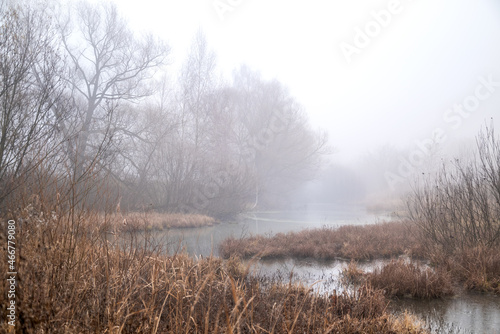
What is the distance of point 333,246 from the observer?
10.8 metres

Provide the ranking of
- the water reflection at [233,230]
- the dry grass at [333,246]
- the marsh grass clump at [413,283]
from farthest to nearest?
1. the water reflection at [233,230]
2. the dry grass at [333,246]
3. the marsh grass clump at [413,283]

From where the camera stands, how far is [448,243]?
8422 millimetres

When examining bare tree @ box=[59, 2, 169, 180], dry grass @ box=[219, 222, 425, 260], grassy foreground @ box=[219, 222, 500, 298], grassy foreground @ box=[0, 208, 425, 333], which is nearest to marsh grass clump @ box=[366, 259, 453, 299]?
grassy foreground @ box=[219, 222, 500, 298]

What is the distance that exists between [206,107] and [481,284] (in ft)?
72.2

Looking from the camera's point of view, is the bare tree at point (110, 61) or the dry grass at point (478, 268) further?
the bare tree at point (110, 61)

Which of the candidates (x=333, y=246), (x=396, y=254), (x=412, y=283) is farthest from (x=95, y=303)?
(x=396, y=254)

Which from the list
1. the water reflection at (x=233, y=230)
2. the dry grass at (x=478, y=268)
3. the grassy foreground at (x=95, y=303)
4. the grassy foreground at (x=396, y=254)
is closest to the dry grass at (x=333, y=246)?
the grassy foreground at (x=396, y=254)

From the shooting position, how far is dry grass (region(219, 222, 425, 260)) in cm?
1013

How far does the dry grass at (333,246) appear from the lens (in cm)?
1013

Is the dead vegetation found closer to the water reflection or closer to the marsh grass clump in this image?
the marsh grass clump

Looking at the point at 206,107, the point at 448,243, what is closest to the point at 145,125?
the point at 206,107

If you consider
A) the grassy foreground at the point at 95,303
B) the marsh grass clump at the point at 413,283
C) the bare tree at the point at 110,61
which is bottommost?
the marsh grass clump at the point at 413,283

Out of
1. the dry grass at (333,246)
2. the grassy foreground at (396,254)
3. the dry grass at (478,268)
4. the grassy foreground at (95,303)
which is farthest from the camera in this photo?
the dry grass at (333,246)

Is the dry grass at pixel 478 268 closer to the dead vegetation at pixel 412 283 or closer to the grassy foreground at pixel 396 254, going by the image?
the grassy foreground at pixel 396 254
